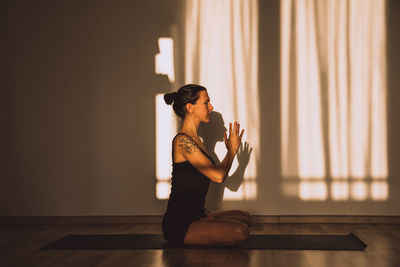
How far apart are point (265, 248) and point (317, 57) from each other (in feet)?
6.16

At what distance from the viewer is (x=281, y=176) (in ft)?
12.7

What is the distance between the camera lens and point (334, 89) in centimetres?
387

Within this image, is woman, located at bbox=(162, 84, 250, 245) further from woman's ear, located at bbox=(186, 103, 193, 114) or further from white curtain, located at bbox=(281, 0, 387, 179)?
white curtain, located at bbox=(281, 0, 387, 179)

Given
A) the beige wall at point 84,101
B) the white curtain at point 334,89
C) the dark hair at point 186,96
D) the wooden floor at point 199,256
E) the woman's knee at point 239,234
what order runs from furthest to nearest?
1. the beige wall at point 84,101
2. the white curtain at point 334,89
3. the dark hair at point 186,96
4. the woman's knee at point 239,234
5. the wooden floor at point 199,256

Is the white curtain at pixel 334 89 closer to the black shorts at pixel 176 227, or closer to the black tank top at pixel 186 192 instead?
the black tank top at pixel 186 192

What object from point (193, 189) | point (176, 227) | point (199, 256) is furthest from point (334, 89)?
point (199, 256)

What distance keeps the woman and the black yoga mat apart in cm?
9

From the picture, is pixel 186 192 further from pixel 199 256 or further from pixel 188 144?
pixel 199 256

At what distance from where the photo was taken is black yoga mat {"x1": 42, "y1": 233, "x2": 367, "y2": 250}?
2848mm

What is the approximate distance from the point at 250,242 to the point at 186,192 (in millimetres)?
549

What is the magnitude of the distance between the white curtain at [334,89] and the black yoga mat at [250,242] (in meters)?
0.82

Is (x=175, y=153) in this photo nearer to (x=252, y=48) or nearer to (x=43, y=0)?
(x=252, y=48)

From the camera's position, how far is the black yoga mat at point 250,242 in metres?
2.85

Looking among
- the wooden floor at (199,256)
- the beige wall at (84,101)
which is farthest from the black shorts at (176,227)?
the beige wall at (84,101)
